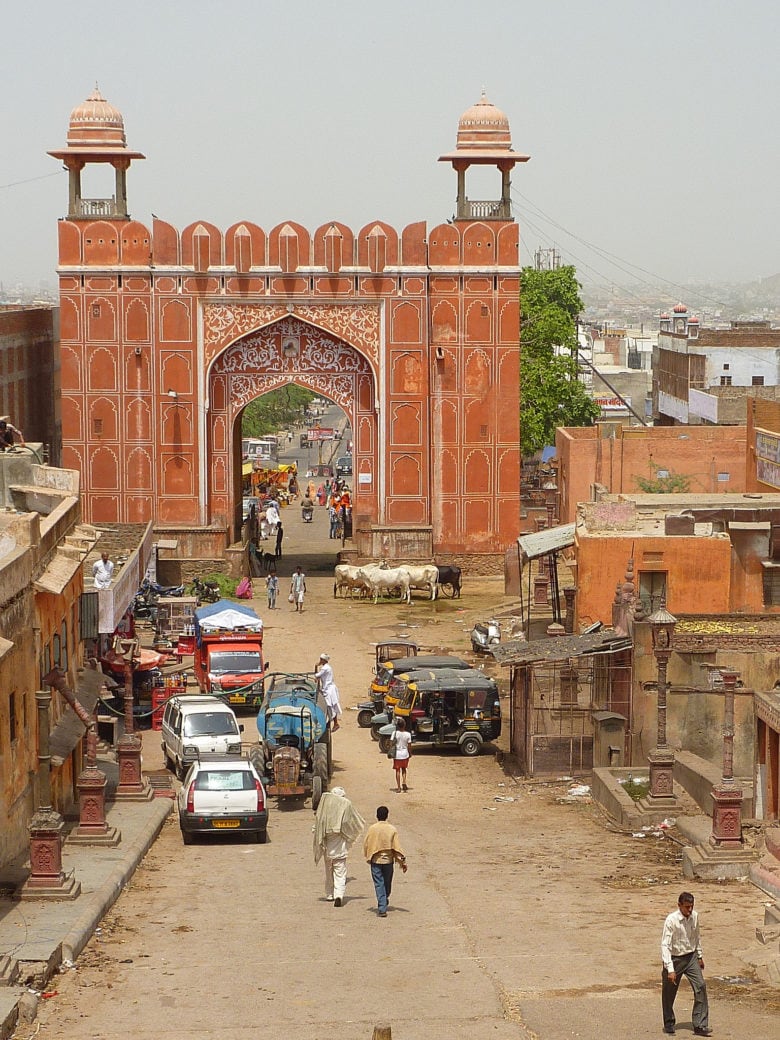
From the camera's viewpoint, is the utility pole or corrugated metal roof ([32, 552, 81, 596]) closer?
corrugated metal roof ([32, 552, 81, 596])

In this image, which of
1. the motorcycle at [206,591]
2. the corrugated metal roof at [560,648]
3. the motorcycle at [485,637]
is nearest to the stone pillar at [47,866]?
the corrugated metal roof at [560,648]

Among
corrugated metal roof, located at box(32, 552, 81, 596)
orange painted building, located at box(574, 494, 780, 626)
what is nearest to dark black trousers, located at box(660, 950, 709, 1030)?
corrugated metal roof, located at box(32, 552, 81, 596)

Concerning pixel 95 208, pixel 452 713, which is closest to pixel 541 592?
pixel 452 713

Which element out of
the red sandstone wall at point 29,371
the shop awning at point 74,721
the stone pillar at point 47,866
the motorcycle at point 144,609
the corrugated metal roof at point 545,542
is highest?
the red sandstone wall at point 29,371

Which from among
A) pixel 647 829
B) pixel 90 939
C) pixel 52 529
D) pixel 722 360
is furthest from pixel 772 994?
pixel 722 360

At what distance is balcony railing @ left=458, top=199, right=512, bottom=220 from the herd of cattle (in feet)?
26.2

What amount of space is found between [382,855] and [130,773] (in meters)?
7.11

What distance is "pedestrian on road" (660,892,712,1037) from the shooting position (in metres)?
11.8

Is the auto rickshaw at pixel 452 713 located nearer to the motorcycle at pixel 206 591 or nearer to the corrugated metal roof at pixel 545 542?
the corrugated metal roof at pixel 545 542

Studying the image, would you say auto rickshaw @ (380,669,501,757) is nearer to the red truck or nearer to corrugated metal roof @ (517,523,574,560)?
the red truck

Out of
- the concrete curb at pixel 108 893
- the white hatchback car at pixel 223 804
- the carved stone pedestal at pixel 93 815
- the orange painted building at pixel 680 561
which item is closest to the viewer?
the concrete curb at pixel 108 893

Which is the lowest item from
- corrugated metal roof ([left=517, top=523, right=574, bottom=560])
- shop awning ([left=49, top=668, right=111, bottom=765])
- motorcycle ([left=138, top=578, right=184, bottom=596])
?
shop awning ([left=49, top=668, right=111, bottom=765])

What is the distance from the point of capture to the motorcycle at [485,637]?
3222cm

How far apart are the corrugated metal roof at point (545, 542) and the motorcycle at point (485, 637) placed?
1.86 m
